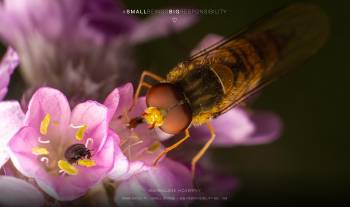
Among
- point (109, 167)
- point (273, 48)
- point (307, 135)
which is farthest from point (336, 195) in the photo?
point (109, 167)

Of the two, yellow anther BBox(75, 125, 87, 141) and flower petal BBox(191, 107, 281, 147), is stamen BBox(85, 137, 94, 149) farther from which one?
flower petal BBox(191, 107, 281, 147)

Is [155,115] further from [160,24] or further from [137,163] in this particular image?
[160,24]

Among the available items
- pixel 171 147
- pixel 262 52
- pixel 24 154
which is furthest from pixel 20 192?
pixel 262 52

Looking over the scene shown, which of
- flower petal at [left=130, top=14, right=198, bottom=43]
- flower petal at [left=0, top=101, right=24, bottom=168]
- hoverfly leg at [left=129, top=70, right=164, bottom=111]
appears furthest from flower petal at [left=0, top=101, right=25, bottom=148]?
flower petal at [left=130, top=14, right=198, bottom=43]

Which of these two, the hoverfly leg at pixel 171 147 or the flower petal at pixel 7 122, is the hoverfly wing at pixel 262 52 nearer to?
the hoverfly leg at pixel 171 147

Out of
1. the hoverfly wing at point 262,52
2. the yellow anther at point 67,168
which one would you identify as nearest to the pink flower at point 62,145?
the yellow anther at point 67,168

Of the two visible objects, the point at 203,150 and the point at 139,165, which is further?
the point at 203,150

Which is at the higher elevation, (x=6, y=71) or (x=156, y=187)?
(x=6, y=71)

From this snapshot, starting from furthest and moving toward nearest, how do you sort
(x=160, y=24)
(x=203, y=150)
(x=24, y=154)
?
(x=160, y=24)
(x=203, y=150)
(x=24, y=154)

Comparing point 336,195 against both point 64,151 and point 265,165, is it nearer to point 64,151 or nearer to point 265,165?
point 265,165
